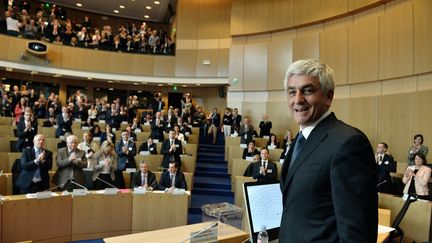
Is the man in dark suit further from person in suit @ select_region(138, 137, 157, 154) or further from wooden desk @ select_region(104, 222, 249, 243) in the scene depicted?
wooden desk @ select_region(104, 222, 249, 243)

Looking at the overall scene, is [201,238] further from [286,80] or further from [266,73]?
[266,73]

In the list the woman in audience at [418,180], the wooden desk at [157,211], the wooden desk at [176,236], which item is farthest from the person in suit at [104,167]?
the woman in audience at [418,180]

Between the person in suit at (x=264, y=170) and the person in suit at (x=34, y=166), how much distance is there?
3.46m

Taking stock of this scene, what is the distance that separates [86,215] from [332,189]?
13.4 ft

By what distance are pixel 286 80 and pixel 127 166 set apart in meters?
5.46

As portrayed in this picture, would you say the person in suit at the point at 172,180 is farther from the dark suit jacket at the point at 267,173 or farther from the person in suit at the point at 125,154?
the dark suit jacket at the point at 267,173

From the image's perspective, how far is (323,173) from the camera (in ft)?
3.16

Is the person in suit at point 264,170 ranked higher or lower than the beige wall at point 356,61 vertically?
lower

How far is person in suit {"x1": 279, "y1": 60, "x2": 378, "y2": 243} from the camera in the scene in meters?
0.90

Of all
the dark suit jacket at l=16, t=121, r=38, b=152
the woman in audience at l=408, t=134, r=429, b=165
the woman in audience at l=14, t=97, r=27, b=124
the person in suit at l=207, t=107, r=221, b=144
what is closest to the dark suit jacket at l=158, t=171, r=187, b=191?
the dark suit jacket at l=16, t=121, r=38, b=152

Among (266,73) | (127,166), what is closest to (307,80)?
(127,166)

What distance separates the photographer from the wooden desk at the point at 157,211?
183 inches

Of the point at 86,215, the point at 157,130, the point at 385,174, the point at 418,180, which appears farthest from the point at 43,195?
the point at 385,174

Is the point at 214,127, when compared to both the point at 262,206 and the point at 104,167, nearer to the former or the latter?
the point at 104,167
